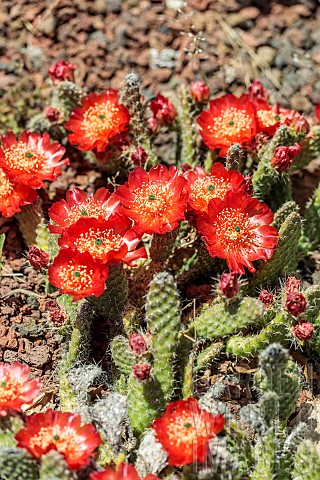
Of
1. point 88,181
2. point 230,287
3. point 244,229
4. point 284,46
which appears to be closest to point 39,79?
point 88,181

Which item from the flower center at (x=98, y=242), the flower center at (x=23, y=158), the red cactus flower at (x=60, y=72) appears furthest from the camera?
the red cactus flower at (x=60, y=72)

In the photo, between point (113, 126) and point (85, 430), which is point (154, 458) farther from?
point (113, 126)

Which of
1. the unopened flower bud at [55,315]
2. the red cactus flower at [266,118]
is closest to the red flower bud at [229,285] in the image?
the unopened flower bud at [55,315]

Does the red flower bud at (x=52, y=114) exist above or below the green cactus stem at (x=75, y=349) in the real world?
above

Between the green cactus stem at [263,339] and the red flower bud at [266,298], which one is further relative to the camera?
the red flower bud at [266,298]

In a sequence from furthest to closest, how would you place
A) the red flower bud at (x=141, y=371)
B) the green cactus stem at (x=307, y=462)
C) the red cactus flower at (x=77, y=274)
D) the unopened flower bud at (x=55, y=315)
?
the unopened flower bud at (x=55, y=315) < the red cactus flower at (x=77, y=274) < the red flower bud at (x=141, y=371) < the green cactus stem at (x=307, y=462)

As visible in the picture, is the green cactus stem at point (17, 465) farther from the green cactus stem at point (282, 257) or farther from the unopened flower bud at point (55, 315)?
the green cactus stem at point (282, 257)
